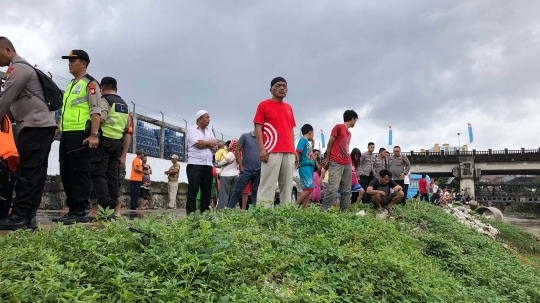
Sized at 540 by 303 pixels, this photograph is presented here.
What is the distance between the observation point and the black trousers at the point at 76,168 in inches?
187

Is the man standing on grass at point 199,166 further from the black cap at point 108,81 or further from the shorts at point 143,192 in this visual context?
the shorts at point 143,192

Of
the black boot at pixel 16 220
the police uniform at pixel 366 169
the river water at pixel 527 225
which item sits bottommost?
the river water at pixel 527 225

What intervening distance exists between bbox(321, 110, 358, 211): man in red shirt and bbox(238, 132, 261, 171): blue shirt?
4.16ft

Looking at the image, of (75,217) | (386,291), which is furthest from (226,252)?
(75,217)

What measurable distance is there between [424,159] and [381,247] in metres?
40.1

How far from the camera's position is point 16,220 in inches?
164

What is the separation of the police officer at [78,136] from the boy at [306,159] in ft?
10.9

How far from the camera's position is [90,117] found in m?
4.87

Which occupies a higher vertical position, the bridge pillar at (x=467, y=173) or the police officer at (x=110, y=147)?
the bridge pillar at (x=467, y=173)

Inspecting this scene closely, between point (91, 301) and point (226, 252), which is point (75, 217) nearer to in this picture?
point (226, 252)

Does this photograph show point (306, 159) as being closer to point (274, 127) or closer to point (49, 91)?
point (274, 127)

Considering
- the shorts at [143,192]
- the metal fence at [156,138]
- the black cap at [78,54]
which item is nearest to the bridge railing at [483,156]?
the metal fence at [156,138]

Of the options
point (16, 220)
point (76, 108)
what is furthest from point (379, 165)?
point (16, 220)

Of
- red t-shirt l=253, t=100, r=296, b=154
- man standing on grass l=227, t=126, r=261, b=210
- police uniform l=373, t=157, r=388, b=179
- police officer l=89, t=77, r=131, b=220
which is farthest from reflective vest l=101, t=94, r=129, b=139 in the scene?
police uniform l=373, t=157, r=388, b=179
